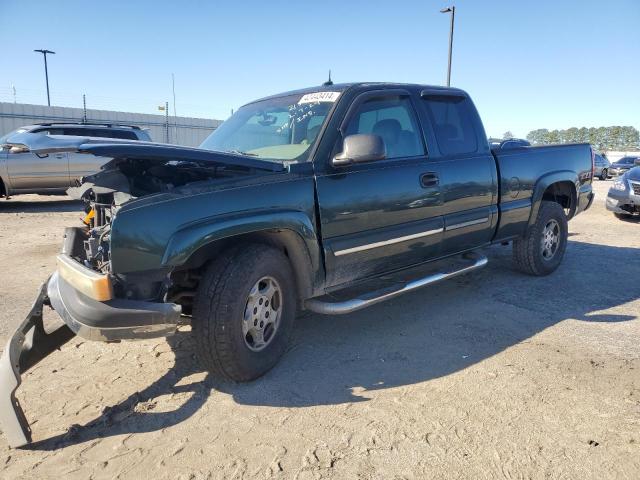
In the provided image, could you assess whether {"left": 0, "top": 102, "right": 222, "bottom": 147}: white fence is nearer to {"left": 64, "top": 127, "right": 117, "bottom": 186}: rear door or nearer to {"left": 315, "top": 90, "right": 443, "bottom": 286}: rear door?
{"left": 64, "top": 127, "right": 117, "bottom": 186}: rear door

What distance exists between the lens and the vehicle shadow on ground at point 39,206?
10.8m

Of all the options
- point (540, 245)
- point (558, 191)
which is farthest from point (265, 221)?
point (558, 191)

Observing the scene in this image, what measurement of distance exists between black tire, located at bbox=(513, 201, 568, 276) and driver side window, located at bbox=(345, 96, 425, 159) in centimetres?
205

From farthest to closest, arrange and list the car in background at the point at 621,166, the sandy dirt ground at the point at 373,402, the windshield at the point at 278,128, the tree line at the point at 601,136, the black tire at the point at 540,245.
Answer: the tree line at the point at 601,136, the car in background at the point at 621,166, the black tire at the point at 540,245, the windshield at the point at 278,128, the sandy dirt ground at the point at 373,402

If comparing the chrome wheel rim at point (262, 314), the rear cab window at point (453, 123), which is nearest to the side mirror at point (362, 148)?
the chrome wheel rim at point (262, 314)

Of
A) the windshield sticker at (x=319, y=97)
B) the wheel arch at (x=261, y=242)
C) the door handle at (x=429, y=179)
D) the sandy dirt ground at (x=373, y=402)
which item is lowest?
the sandy dirt ground at (x=373, y=402)

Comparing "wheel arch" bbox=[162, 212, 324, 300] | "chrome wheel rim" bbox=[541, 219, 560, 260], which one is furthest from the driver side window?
"chrome wheel rim" bbox=[541, 219, 560, 260]

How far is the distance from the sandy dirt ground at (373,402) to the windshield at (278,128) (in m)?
1.48

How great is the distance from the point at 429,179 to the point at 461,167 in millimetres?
508

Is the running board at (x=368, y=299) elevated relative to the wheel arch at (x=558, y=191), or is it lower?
lower

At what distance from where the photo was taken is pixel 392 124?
159 inches

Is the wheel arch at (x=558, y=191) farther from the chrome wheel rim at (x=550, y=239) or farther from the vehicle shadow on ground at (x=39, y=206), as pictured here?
the vehicle shadow on ground at (x=39, y=206)

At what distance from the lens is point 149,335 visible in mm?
2652

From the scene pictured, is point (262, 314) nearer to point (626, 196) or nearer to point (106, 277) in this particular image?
point (106, 277)
